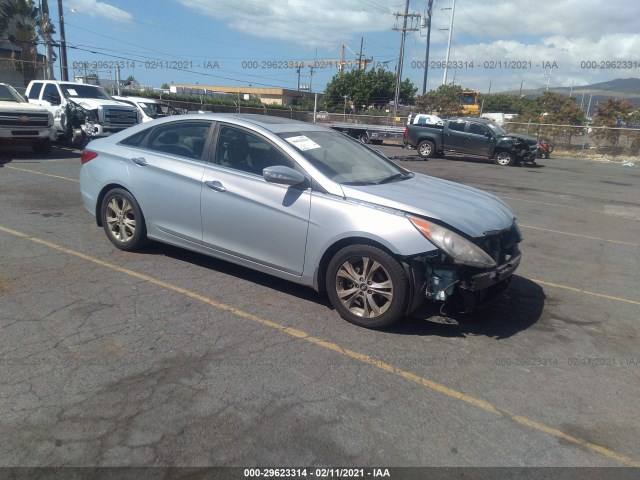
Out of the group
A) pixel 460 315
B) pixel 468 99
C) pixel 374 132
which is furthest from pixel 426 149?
pixel 468 99

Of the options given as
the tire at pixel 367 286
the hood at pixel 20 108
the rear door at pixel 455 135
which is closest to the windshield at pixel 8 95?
the hood at pixel 20 108

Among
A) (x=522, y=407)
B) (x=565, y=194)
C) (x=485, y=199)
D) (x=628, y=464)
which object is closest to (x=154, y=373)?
(x=522, y=407)

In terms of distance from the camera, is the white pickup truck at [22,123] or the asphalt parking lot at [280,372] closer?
the asphalt parking lot at [280,372]

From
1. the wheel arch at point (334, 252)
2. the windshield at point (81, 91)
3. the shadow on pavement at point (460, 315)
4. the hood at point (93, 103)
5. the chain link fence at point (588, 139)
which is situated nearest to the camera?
the wheel arch at point (334, 252)

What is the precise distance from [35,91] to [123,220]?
1397 cm

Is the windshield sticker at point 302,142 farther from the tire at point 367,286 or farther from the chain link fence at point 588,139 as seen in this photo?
the chain link fence at point 588,139

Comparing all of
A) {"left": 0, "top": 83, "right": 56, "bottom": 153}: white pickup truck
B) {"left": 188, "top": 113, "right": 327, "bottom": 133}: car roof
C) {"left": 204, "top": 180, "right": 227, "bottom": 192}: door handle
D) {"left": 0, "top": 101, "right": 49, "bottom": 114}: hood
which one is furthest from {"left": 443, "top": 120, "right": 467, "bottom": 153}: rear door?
{"left": 204, "top": 180, "right": 227, "bottom": 192}: door handle

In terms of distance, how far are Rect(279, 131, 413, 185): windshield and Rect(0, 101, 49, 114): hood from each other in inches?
427

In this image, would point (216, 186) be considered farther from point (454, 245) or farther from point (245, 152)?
point (454, 245)

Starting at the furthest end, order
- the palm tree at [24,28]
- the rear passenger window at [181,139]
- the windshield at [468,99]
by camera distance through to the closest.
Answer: the windshield at [468,99] → the palm tree at [24,28] → the rear passenger window at [181,139]

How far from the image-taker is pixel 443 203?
427 cm

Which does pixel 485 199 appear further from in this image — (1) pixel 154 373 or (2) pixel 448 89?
(2) pixel 448 89

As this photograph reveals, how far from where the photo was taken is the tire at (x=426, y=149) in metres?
24.2

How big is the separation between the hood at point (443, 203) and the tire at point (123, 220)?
2.54 metres
